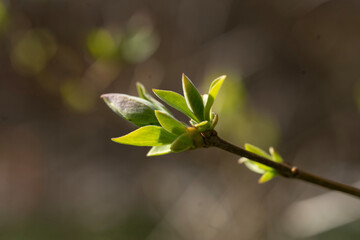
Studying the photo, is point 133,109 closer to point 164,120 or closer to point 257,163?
point 164,120

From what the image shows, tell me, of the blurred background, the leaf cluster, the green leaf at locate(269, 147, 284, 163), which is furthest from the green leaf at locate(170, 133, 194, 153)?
the blurred background

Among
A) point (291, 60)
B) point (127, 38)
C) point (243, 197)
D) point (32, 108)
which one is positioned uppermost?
point (127, 38)

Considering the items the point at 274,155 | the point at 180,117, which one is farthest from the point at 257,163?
the point at 180,117

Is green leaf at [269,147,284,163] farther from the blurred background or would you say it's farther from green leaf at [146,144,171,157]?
the blurred background

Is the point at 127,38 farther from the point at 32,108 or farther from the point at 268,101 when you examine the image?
the point at 32,108

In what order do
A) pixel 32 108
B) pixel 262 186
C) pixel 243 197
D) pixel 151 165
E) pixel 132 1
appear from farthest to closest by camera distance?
pixel 32 108 → pixel 151 165 → pixel 132 1 → pixel 262 186 → pixel 243 197

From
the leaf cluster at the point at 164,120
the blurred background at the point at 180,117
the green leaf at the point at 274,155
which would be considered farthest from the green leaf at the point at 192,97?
the blurred background at the point at 180,117

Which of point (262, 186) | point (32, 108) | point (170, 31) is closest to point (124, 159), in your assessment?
point (32, 108)
